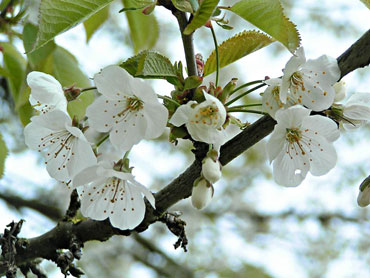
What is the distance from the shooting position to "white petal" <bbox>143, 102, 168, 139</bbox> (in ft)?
3.53

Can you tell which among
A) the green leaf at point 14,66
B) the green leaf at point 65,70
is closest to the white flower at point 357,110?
the green leaf at point 65,70

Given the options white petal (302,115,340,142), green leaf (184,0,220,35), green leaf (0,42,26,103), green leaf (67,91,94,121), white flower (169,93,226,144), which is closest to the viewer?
green leaf (184,0,220,35)

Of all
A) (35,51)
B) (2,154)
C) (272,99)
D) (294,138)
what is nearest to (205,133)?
(272,99)

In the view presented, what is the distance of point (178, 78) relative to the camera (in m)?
1.13

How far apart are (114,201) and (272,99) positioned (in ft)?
1.62

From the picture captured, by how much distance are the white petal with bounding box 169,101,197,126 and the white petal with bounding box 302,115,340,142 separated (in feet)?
0.98

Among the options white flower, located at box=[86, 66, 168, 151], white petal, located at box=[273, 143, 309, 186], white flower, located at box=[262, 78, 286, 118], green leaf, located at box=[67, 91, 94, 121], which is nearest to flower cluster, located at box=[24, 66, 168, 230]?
white flower, located at box=[86, 66, 168, 151]

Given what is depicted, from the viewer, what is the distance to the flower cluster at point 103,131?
113cm

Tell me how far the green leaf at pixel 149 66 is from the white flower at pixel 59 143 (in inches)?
7.8

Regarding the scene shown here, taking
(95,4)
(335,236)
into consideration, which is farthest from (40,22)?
(335,236)

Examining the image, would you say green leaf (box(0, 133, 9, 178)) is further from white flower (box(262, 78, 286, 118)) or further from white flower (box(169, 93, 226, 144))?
white flower (box(262, 78, 286, 118))

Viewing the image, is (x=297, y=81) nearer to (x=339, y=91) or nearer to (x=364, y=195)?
(x=339, y=91)

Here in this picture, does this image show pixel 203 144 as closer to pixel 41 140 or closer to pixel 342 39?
pixel 41 140

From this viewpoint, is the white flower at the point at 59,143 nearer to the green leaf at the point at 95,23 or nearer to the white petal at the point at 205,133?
the white petal at the point at 205,133
